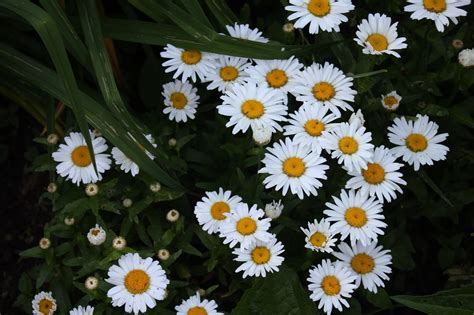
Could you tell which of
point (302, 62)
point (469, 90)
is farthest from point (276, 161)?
point (469, 90)

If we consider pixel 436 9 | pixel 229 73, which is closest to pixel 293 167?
pixel 229 73

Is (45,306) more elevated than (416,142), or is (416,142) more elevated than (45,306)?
(416,142)

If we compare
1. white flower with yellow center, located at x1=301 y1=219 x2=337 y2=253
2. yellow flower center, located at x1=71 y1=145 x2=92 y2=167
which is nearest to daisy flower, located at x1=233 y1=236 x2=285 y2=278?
white flower with yellow center, located at x1=301 y1=219 x2=337 y2=253

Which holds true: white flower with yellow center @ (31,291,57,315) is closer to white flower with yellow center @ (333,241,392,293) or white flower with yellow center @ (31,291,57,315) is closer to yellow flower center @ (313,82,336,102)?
white flower with yellow center @ (333,241,392,293)

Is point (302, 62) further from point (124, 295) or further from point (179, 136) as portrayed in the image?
point (124, 295)

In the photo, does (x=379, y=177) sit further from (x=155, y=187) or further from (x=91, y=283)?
(x=91, y=283)

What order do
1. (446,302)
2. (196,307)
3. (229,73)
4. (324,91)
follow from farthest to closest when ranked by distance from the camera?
(229,73), (324,91), (196,307), (446,302)
